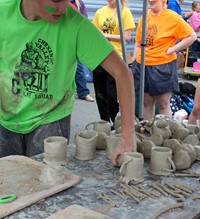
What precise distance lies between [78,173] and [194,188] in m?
0.48

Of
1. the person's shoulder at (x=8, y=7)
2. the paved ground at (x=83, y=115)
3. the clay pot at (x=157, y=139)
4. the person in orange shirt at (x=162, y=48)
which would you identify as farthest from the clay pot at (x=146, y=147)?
the paved ground at (x=83, y=115)

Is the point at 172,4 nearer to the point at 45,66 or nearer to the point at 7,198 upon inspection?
the point at 45,66

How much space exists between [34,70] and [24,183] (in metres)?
0.57

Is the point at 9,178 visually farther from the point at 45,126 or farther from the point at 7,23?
the point at 7,23

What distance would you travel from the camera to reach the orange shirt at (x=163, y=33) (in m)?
3.75

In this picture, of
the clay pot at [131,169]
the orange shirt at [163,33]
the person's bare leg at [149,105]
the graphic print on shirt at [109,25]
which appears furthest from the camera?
the graphic print on shirt at [109,25]

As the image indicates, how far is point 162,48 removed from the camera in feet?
12.5

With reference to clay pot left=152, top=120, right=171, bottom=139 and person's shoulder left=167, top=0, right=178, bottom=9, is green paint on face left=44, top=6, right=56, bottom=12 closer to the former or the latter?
clay pot left=152, top=120, right=171, bottom=139

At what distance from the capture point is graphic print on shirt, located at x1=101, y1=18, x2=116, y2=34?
429cm

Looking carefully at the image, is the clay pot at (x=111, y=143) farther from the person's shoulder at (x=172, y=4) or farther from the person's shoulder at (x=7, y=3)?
the person's shoulder at (x=172, y=4)

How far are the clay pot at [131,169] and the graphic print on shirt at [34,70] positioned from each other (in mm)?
517

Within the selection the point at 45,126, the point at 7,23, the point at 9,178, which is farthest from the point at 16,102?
the point at 9,178

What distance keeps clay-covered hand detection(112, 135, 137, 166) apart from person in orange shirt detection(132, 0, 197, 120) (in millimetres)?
2120

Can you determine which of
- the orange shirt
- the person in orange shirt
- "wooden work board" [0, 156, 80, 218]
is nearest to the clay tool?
"wooden work board" [0, 156, 80, 218]
